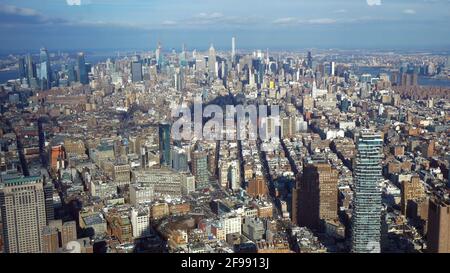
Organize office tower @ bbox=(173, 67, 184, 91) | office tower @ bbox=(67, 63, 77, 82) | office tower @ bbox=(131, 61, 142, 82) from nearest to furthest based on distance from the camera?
office tower @ bbox=(67, 63, 77, 82) < office tower @ bbox=(131, 61, 142, 82) < office tower @ bbox=(173, 67, 184, 91)

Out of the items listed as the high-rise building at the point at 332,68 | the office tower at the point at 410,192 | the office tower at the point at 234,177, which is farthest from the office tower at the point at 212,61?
the office tower at the point at 410,192

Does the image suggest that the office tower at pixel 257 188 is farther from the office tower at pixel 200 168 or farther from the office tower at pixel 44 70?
the office tower at pixel 44 70

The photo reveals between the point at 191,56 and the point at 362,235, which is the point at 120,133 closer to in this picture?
the point at 191,56

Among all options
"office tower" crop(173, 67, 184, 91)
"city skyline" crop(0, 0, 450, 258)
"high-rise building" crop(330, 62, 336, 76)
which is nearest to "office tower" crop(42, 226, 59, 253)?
"city skyline" crop(0, 0, 450, 258)

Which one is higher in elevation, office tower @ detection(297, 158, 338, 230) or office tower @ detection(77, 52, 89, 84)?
office tower @ detection(77, 52, 89, 84)

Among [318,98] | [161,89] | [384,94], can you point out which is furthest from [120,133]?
[384,94]

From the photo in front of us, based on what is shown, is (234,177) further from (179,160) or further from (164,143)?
(164,143)

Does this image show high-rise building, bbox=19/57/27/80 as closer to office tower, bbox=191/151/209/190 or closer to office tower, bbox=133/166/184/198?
office tower, bbox=133/166/184/198
